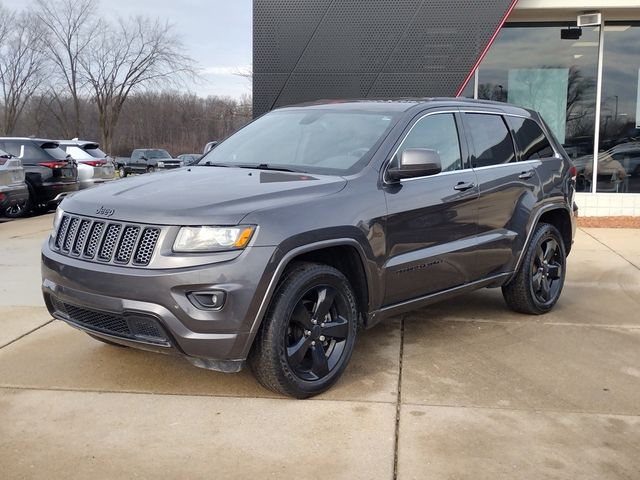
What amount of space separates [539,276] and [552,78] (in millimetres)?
8156

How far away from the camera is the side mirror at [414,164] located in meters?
4.22

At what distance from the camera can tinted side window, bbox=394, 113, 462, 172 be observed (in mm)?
4731

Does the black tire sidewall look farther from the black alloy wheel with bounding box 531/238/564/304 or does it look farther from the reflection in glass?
the reflection in glass

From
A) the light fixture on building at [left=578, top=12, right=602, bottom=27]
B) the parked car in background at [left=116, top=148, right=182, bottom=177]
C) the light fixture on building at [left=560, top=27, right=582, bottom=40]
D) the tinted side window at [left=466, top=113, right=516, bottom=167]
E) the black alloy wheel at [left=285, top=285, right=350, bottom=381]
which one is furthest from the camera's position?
the parked car in background at [left=116, top=148, right=182, bottom=177]

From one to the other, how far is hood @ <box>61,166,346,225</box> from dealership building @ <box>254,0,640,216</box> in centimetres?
774

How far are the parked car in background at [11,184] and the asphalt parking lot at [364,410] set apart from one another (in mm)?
6553

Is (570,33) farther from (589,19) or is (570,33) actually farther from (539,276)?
(539,276)

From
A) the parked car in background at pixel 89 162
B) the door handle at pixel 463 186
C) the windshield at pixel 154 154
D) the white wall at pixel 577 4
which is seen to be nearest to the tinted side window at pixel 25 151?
the parked car in background at pixel 89 162

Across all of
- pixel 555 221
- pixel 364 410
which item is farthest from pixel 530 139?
pixel 364 410

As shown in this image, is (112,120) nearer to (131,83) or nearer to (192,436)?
(131,83)

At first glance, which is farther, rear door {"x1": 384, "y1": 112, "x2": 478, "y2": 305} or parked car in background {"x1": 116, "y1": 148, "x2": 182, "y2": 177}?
parked car in background {"x1": 116, "y1": 148, "x2": 182, "y2": 177}

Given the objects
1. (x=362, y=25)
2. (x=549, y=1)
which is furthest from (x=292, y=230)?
(x=549, y=1)

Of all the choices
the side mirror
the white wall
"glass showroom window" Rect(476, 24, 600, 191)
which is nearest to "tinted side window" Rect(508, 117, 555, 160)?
the side mirror

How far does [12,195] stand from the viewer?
11.7 metres
